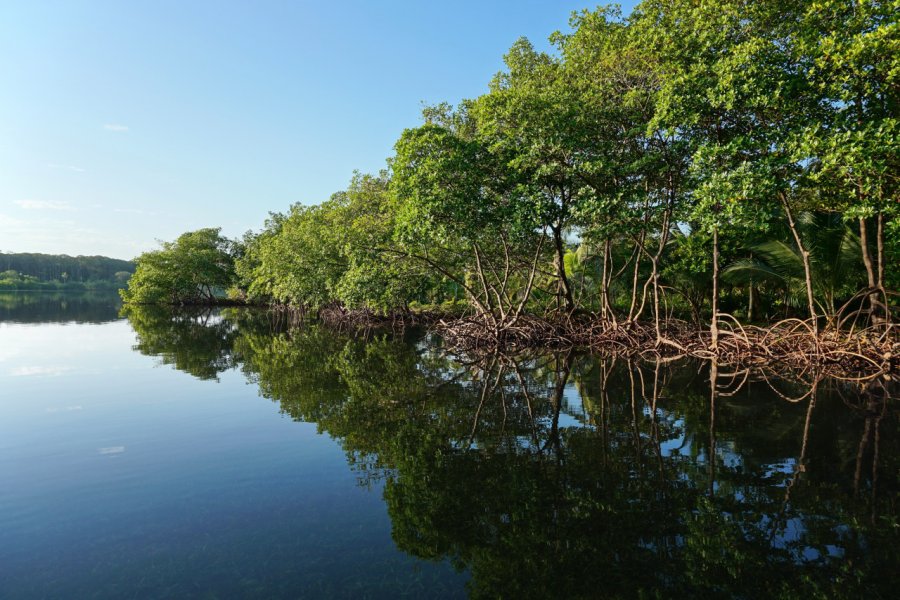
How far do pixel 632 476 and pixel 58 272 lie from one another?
565 feet

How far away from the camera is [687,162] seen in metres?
16.7

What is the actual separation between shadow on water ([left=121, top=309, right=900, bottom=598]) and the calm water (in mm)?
34

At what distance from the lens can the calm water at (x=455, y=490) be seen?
181 inches

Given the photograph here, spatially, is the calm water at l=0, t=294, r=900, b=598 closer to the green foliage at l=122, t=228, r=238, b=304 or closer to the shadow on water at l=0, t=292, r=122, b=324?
the shadow on water at l=0, t=292, r=122, b=324

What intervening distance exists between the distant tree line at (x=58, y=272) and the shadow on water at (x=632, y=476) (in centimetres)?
14072

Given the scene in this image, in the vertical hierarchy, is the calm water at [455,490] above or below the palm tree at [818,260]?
below

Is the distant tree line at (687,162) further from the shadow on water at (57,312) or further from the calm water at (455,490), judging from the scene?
the shadow on water at (57,312)

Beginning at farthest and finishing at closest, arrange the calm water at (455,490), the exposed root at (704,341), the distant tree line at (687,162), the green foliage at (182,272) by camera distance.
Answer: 1. the green foliage at (182,272)
2. the exposed root at (704,341)
3. the distant tree line at (687,162)
4. the calm water at (455,490)

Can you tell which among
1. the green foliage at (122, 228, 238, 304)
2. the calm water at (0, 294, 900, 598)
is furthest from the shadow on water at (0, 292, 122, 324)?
the calm water at (0, 294, 900, 598)

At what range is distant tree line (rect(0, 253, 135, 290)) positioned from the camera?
12719 centimetres

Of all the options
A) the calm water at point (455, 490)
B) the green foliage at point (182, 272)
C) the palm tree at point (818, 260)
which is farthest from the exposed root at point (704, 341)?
the green foliage at point (182, 272)

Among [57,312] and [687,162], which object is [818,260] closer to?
[687,162]

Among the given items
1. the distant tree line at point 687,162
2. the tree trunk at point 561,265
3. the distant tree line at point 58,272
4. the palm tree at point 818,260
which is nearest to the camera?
the distant tree line at point 687,162

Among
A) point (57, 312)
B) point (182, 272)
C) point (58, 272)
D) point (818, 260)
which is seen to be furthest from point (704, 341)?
point (58, 272)
